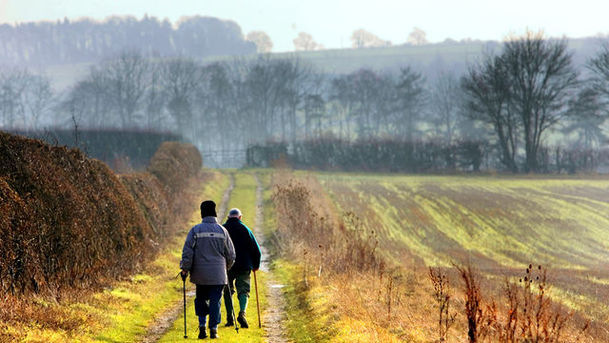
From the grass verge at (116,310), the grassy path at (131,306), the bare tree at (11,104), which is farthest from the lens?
the bare tree at (11,104)

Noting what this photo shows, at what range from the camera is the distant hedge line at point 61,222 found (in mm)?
13648

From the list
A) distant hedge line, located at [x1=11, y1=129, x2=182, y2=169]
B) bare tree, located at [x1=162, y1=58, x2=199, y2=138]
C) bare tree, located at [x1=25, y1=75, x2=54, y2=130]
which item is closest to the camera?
distant hedge line, located at [x1=11, y1=129, x2=182, y2=169]

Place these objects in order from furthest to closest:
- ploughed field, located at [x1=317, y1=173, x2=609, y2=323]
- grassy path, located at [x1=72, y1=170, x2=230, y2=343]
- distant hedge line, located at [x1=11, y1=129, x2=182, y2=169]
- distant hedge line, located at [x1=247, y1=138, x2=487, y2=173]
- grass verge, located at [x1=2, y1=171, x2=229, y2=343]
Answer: distant hedge line, located at [x1=247, y1=138, x2=487, y2=173], distant hedge line, located at [x1=11, y1=129, x2=182, y2=169], ploughed field, located at [x1=317, y1=173, x2=609, y2=323], grassy path, located at [x1=72, y1=170, x2=230, y2=343], grass verge, located at [x1=2, y1=171, x2=229, y2=343]

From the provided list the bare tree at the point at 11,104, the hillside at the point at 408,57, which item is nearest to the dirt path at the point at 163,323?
the bare tree at the point at 11,104

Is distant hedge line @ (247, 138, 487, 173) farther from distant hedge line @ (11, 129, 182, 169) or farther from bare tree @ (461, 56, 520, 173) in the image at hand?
distant hedge line @ (11, 129, 182, 169)

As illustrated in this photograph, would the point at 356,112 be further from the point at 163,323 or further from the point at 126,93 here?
the point at 163,323

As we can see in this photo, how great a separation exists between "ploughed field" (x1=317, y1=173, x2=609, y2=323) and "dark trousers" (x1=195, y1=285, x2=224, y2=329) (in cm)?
1183

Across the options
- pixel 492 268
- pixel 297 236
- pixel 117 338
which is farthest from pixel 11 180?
pixel 492 268

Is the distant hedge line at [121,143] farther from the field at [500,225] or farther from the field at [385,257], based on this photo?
the field at [500,225]

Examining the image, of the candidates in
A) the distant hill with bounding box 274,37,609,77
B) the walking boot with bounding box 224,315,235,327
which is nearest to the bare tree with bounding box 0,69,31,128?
the distant hill with bounding box 274,37,609,77

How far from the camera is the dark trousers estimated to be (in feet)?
41.7

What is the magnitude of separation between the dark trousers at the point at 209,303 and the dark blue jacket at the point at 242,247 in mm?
1240

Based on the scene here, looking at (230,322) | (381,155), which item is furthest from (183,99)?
(230,322)

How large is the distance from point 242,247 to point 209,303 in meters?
1.64
